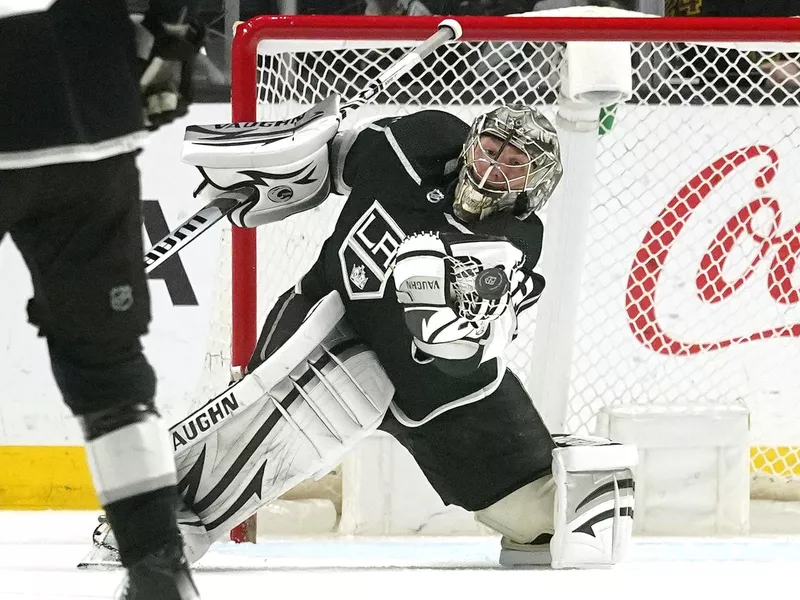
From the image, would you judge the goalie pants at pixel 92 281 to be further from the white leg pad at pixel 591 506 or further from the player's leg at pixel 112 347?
the white leg pad at pixel 591 506

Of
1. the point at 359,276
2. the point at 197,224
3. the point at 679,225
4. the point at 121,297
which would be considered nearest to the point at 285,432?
the point at 359,276

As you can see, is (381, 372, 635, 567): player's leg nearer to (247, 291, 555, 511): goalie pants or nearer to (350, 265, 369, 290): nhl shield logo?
(247, 291, 555, 511): goalie pants

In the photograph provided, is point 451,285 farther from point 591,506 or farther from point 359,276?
point 591,506

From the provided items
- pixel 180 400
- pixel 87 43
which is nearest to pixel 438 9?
pixel 180 400

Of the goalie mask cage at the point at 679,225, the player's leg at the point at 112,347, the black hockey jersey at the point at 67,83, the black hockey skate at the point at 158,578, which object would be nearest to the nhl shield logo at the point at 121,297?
the player's leg at the point at 112,347

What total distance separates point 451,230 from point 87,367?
2.42 ft

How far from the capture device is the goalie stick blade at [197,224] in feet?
5.55

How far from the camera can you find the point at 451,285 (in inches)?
57.0

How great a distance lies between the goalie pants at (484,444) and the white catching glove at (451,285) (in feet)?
0.86

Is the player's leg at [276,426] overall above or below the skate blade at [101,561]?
above

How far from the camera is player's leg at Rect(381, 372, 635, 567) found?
170cm

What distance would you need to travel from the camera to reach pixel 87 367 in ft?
3.54

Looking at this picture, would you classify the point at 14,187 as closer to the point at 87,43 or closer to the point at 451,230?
the point at 87,43

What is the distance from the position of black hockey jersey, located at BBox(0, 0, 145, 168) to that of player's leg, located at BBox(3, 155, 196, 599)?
46 mm
